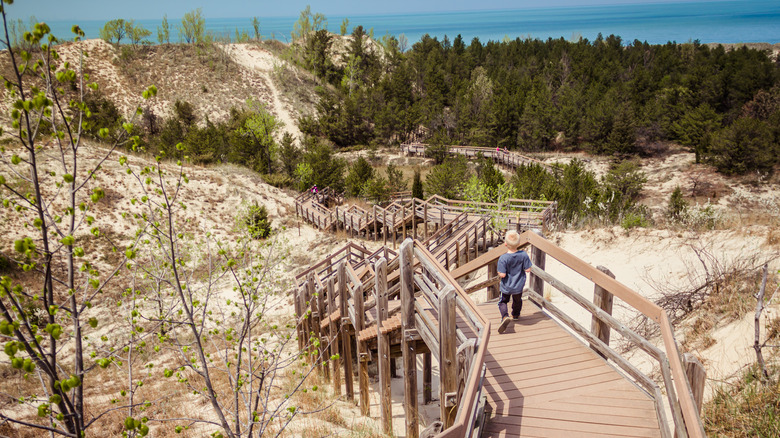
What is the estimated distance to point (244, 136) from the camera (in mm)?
33969

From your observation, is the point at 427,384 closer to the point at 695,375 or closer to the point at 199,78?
the point at 695,375

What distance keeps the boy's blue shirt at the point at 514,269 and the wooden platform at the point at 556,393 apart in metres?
0.64

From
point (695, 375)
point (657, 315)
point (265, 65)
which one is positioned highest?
point (265, 65)

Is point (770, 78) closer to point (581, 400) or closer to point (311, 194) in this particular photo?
point (311, 194)

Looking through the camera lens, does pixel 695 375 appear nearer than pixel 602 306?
Yes

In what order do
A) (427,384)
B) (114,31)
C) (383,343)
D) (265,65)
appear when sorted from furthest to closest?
(265,65), (114,31), (427,384), (383,343)

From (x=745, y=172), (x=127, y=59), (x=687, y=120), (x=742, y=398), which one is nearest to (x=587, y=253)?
(x=742, y=398)

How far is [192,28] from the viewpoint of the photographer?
64.5 m

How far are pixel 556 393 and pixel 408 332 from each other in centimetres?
212

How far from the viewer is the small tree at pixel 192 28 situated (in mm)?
63375

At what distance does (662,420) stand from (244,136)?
33857mm

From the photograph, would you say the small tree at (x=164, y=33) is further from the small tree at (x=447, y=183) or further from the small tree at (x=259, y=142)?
the small tree at (x=447, y=183)

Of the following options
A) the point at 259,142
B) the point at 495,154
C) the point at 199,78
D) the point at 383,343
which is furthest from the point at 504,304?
the point at 199,78

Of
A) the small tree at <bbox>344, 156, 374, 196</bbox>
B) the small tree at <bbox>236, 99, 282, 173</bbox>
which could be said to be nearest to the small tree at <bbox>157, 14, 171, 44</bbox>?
the small tree at <bbox>236, 99, 282, 173</bbox>
